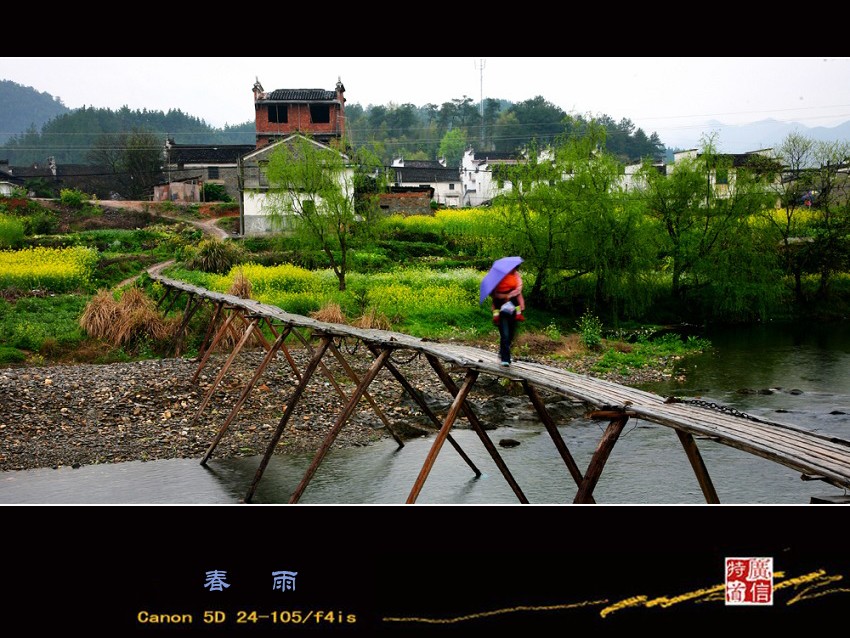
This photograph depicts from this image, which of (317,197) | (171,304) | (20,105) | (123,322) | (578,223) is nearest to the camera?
(20,105)

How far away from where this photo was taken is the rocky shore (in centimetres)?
968

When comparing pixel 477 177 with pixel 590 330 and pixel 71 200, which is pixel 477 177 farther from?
pixel 590 330

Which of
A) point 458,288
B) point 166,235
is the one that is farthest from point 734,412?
point 166,235

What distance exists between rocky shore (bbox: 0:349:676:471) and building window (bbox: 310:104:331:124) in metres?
19.4

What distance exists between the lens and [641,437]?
1017 cm

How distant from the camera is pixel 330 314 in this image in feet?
50.2

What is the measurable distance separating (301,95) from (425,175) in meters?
10.4

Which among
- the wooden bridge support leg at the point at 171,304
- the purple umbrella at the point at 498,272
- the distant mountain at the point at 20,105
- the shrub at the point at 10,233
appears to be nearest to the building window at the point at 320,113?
the shrub at the point at 10,233

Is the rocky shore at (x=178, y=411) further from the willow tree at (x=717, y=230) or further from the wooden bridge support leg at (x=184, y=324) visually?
the willow tree at (x=717, y=230)

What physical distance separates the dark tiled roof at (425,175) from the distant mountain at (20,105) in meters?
24.9

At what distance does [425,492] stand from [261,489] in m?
1.87

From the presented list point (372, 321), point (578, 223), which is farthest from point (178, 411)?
point (578, 223)

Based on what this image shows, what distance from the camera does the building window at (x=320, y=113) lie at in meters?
30.9

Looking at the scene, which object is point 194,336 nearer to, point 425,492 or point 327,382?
point 327,382
